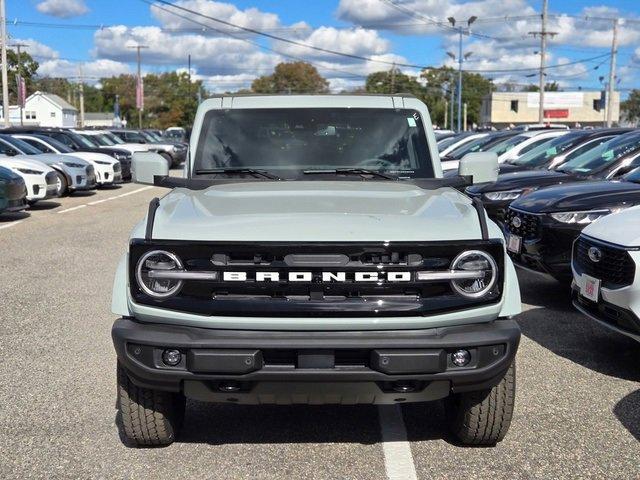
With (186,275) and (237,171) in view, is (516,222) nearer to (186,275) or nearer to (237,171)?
(237,171)

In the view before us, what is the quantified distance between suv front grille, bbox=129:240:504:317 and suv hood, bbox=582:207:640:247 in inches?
84.1

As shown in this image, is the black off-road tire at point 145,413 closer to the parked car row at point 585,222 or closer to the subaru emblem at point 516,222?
the parked car row at point 585,222

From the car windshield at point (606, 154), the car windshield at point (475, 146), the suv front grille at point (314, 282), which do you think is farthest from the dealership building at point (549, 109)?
the suv front grille at point (314, 282)

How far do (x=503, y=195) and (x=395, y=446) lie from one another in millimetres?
6164

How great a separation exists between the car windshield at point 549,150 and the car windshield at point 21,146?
12004 mm

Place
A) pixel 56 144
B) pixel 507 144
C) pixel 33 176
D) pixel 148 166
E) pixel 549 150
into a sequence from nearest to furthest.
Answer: pixel 148 166
pixel 549 150
pixel 33 176
pixel 507 144
pixel 56 144

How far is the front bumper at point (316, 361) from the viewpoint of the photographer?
3445 millimetres

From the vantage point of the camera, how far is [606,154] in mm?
9664

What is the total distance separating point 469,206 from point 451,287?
2.33 feet

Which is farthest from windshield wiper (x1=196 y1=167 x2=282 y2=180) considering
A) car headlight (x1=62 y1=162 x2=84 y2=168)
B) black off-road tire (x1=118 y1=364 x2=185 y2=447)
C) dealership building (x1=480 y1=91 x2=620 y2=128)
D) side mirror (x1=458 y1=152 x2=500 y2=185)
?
dealership building (x1=480 y1=91 x2=620 y2=128)

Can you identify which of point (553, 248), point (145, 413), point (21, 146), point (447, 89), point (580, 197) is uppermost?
point (447, 89)

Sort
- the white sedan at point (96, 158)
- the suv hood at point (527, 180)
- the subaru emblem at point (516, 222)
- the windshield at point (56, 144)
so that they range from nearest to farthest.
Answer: the subaru emblem at point (516, 222)
the suv hood at point (527, 180)
the white sedan at point (96, 158)
the windshield at point (56, 144)

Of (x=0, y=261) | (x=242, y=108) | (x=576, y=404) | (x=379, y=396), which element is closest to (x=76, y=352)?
(x=242, y=108)

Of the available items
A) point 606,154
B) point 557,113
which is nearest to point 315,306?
point 606,154
